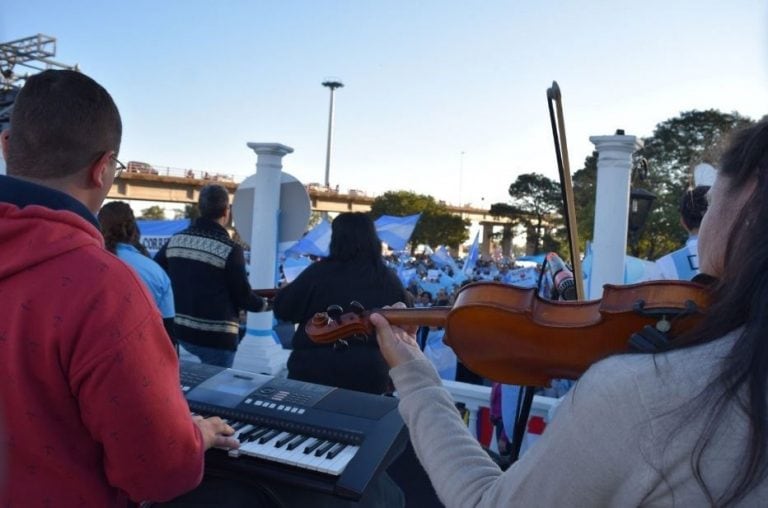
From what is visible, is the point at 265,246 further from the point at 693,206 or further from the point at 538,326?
the point at 538,326

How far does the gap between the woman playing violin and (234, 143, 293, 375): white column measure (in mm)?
4881

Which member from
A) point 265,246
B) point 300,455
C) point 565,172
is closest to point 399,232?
point 265,246

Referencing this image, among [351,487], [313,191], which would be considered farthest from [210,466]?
[313,191]

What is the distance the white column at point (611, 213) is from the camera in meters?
5.20

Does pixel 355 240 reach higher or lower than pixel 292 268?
higher

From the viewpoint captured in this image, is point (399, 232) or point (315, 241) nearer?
point (315, 241)

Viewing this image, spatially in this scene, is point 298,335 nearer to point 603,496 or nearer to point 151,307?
point 151,307

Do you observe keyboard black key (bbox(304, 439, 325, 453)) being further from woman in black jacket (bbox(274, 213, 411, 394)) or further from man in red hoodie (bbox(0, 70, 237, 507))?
woman in black jacket (bbox(274, 213, 411, 394))

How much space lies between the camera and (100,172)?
4.94 ft

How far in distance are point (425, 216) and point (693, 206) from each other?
48.6 meters

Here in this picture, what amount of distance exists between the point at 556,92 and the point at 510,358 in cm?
133

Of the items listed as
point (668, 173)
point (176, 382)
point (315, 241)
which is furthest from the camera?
point (668, 173)

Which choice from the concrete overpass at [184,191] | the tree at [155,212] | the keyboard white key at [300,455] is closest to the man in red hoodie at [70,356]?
the keyboard white key at [300,455]

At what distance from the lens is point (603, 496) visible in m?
0.86
